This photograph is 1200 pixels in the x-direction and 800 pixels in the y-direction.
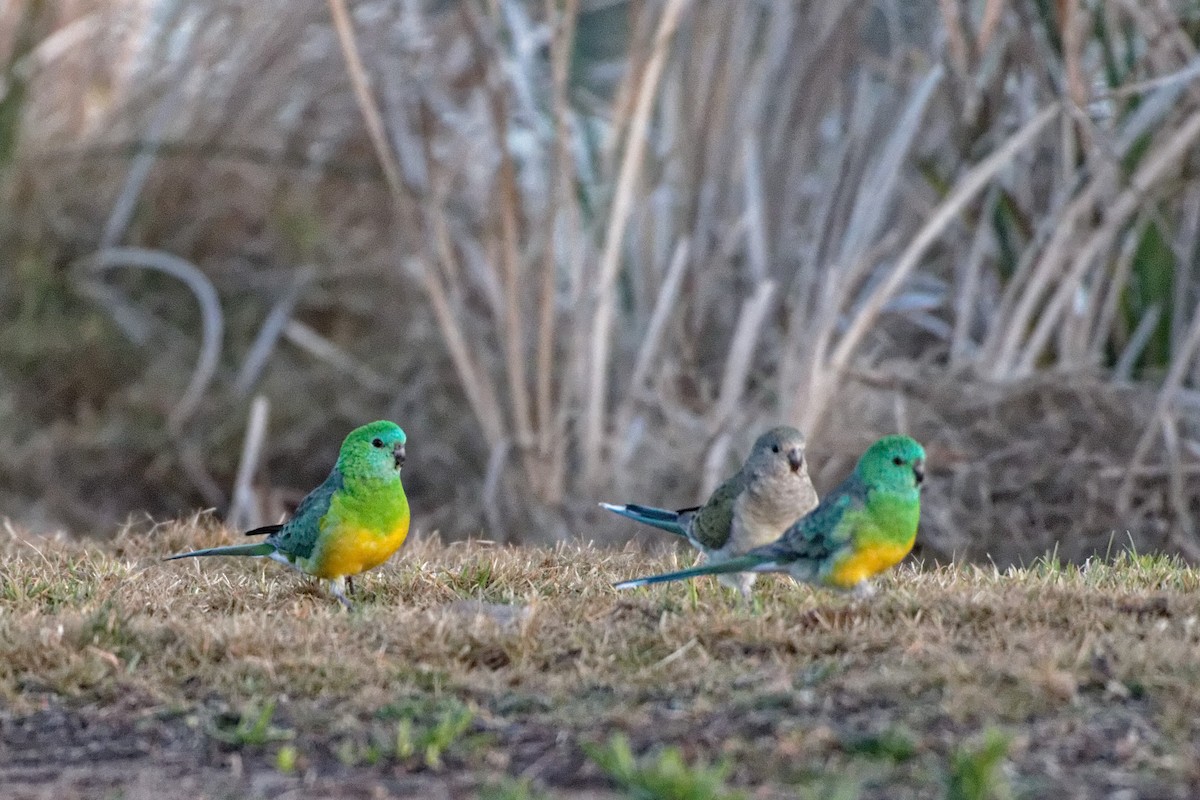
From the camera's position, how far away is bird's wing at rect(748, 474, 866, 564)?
362 centimetres

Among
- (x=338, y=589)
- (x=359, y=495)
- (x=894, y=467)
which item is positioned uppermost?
(x=894, y=467)

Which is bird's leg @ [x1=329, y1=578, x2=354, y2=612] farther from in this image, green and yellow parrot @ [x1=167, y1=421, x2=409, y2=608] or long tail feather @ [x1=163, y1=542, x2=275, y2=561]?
long tail feather @ [x1=163, y1=542, x2=275, y2=561]

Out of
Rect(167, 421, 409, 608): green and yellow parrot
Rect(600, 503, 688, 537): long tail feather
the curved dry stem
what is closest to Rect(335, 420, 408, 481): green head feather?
Rect(167, 421, 409, 608): green and yellow parrot

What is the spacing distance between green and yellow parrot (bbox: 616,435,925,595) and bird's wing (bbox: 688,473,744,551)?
0.30 m

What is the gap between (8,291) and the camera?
8.50 m

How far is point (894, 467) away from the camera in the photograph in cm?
370

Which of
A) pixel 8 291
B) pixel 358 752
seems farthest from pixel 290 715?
pixel 8 291

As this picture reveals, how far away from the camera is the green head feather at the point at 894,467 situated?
368 cm

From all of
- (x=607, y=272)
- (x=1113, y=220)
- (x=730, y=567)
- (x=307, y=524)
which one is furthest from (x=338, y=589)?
(x=1113, y=220)

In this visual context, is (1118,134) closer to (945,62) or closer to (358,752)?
(945,62)

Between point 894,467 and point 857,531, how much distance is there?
190mm

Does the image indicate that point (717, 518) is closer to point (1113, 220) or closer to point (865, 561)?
point (865, 561)

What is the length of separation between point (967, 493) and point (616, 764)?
12.6ft

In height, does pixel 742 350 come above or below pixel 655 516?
above
